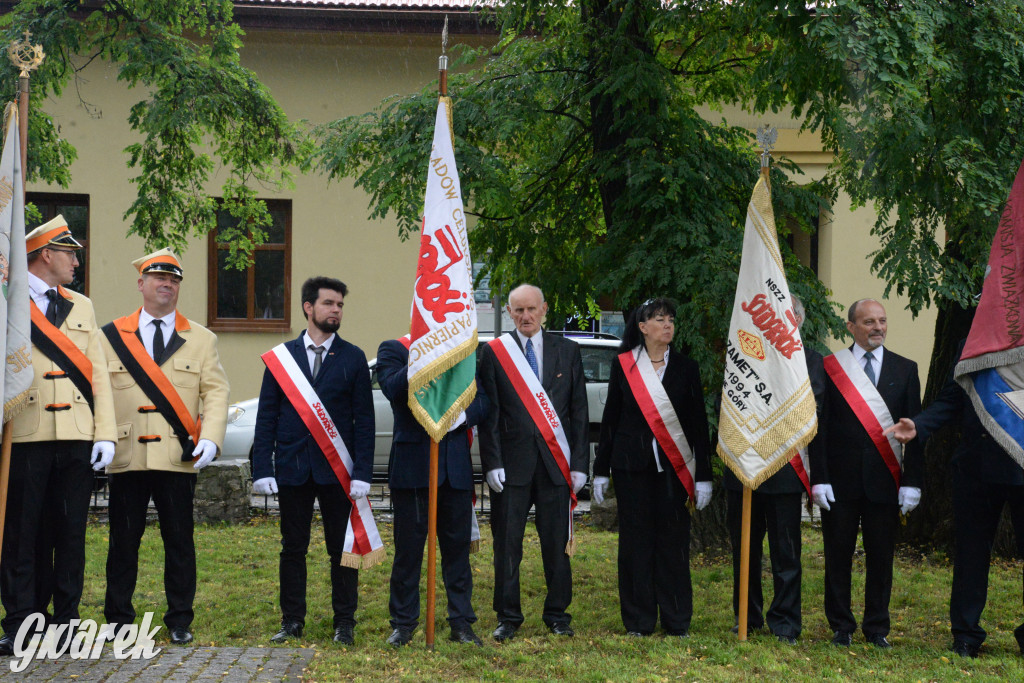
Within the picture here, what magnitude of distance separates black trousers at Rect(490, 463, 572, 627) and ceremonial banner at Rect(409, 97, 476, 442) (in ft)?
1.94

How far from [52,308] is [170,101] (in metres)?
3.41

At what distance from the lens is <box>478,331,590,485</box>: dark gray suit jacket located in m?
Answer: 5.76

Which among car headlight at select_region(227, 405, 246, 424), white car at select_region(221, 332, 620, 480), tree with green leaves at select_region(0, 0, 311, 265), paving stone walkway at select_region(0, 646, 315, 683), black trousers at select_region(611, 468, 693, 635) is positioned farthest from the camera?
car headlight at select_region(227, 405, 246, 424)

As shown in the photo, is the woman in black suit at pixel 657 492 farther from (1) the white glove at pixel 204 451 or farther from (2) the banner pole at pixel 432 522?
(1) the white glove at pixel 204 451

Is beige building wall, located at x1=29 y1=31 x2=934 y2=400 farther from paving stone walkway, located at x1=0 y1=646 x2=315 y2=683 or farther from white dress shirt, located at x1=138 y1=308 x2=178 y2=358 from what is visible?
paving stone walkway, located at x1=0 y1=646 x2=315 y2=683

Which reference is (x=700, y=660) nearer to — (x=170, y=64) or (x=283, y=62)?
(x=170, y=64)

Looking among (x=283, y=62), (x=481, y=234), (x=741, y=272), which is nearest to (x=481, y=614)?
(x=741, y=272)

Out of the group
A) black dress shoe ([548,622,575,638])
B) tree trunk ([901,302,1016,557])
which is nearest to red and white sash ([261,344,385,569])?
black dress shoe ([548,622,575,638])

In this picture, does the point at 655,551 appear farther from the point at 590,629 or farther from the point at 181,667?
the point at 181,667

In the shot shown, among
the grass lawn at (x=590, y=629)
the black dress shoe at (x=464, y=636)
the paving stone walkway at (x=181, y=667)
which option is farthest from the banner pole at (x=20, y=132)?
the black dress shoe at (x=464, y=636)

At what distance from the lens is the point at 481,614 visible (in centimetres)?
644

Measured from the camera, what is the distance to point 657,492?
5887mm

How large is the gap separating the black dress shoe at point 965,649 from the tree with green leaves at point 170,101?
248 inches

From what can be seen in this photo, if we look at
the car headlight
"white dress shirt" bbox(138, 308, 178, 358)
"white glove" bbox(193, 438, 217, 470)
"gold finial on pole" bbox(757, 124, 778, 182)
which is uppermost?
"gold finial on pole" bbox(757, 124, 778, 182)
